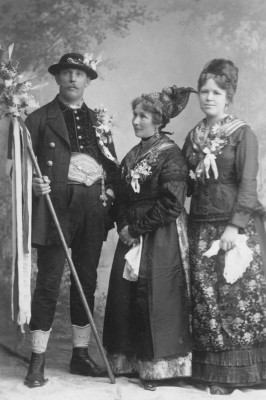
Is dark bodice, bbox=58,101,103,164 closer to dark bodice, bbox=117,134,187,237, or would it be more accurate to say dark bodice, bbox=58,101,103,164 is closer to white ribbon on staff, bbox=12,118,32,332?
dark bodice, bbox=117,134,187,237

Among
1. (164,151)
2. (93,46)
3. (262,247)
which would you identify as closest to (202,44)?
(93,46)

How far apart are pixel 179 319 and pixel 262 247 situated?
0.66 meters

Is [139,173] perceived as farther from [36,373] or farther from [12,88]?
[36,373]

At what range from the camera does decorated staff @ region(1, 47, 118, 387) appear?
3.74 m

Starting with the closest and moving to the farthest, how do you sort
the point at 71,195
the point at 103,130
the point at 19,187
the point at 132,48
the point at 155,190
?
the point at 19,187
the point at 155,190
the point at 71,195
the point at 103,130
the point at 132,48

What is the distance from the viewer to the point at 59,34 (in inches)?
220

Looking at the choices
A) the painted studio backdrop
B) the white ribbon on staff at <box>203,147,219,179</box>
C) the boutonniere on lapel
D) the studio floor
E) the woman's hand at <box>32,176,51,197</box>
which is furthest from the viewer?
the painted studio backdrop

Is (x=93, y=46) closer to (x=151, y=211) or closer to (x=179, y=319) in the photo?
(x=151, y=211)

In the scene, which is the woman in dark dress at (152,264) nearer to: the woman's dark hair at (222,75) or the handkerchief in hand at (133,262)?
the handkerchief in hand at (133,262)

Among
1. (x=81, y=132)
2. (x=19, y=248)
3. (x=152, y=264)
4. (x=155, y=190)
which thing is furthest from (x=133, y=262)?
(x=81, y=132)

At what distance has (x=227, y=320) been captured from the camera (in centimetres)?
369

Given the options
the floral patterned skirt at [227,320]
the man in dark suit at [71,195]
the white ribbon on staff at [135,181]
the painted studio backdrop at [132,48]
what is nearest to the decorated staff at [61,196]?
the man in dark suit at [71,195]

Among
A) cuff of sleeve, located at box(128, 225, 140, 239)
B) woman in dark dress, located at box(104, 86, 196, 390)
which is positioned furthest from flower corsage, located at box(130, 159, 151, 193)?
cuff of sleeve, located at box(128, 225, 140, 239)

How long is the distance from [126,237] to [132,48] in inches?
93.4
